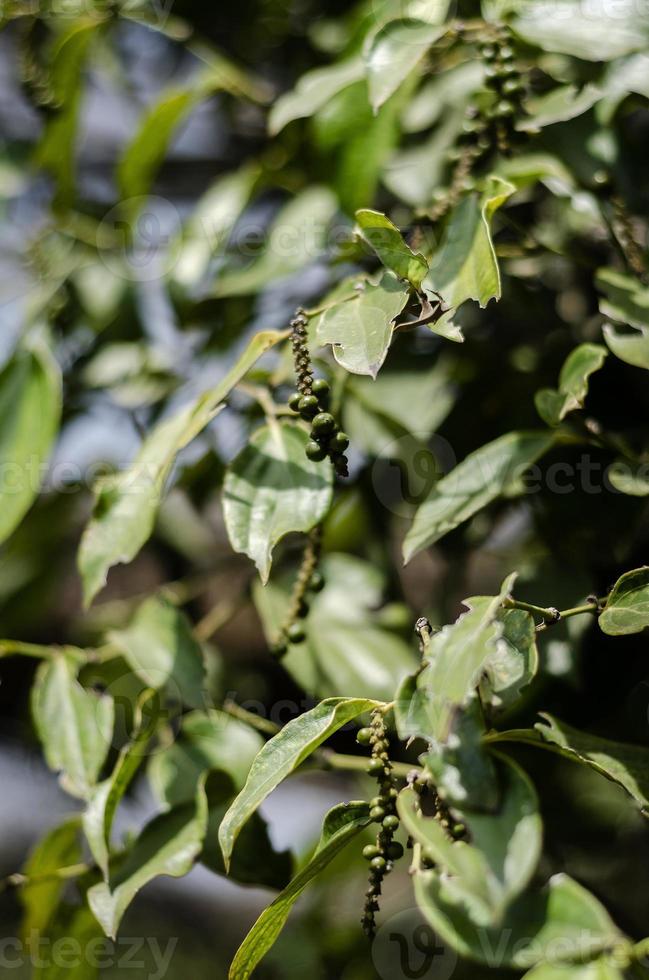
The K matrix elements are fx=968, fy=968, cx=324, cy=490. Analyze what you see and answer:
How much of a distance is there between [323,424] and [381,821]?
0.20 metres

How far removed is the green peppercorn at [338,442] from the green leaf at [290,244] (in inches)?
12.5

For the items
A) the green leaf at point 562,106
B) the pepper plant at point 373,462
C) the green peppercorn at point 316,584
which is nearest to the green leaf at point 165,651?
the pepper plant at point 373,462

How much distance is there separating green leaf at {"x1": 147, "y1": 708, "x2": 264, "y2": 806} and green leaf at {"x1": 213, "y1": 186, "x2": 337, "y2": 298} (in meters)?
0.36

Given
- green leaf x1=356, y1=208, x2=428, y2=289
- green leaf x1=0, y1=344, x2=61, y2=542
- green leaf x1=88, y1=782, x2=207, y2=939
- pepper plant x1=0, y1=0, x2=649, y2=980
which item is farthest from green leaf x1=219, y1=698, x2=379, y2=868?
green leaf x1=0, y1=344, x2=61, y2=542

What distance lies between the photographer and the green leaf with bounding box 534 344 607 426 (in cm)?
59

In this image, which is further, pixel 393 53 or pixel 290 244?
pixel 290 244

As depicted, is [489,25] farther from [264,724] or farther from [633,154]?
[264,724]

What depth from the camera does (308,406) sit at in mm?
520

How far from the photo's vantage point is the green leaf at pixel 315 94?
27.9 inches

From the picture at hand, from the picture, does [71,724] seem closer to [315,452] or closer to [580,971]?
[315,452]

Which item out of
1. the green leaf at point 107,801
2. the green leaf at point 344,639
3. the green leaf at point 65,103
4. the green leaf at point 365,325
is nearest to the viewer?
the green leaf at point 365,325

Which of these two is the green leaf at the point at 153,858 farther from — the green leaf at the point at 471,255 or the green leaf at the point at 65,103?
the green leaf at the point at 65,103

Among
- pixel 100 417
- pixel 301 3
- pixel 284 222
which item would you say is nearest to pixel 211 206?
pixel 284 222

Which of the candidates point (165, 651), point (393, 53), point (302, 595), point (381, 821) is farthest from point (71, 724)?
point (393, 53)
